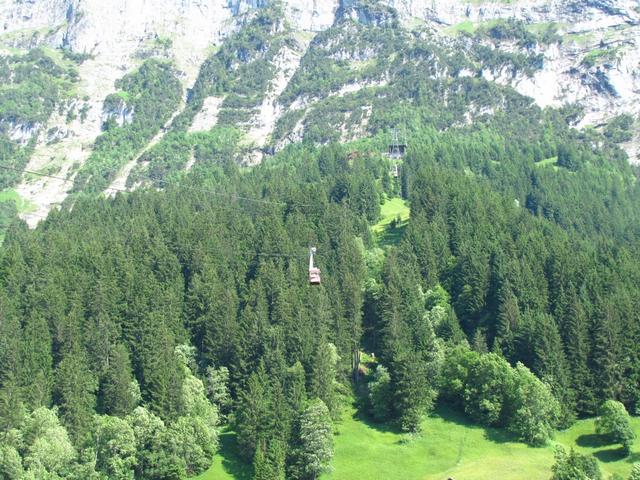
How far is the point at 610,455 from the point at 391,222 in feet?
245

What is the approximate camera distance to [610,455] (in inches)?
3829

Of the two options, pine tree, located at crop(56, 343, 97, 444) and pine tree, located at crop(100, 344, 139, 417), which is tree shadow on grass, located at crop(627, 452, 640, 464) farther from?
pine tree, located at crop(56, 343, 97, 444)

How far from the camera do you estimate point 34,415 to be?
314 feet

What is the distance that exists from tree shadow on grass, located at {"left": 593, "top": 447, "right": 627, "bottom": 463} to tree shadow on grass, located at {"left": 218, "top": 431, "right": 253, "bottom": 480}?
123 ft

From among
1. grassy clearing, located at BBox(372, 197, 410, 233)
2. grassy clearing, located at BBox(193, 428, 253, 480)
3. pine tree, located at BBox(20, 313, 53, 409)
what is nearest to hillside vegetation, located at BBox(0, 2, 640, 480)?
pine tree, located at BBox(20, 313, 53, 409)

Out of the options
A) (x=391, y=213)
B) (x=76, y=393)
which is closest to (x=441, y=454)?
(x=76, y=393)

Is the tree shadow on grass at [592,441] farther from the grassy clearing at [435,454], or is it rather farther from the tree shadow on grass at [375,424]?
the tree shadow on grass at [375,424]

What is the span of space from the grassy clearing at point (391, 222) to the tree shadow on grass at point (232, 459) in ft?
199

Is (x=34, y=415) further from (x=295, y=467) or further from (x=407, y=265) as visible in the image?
(x=407, y=265)

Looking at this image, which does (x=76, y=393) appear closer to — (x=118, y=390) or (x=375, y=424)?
(x=118, y=390)

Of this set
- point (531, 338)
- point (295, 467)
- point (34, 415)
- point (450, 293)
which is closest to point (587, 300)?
point (531, 338)

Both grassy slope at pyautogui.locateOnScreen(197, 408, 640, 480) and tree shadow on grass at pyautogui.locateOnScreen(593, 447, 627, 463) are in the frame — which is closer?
grassy slope at pyautogui.locateOnScreen(197, 408, 640, 480)

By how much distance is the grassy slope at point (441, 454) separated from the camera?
92.5 metres

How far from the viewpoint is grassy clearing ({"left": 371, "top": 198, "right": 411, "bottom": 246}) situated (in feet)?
513
